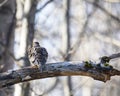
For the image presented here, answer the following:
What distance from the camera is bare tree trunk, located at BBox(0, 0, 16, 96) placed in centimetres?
481

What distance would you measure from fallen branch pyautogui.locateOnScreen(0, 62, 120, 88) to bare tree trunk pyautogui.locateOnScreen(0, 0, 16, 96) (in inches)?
58.4

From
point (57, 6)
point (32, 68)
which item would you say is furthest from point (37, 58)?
point (57, 6)

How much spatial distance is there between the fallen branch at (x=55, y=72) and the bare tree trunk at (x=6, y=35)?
1.48m

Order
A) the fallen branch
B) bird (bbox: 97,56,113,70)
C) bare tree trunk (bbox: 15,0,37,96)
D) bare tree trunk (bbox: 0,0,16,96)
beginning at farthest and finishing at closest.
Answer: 1. bare tree trunk (bbox: 0,0,16,96)
2. bare tree trunk (bbox: 15,0,37,96)
3. bird (bbox: 97,56,113,70)
4. the fallen branch

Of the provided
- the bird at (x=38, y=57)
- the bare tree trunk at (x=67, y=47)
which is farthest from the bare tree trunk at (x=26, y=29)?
the bird at (x=38, y=57)

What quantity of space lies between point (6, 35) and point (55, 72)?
1711 mm

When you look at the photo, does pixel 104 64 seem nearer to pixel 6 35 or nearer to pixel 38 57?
pixel 38 57

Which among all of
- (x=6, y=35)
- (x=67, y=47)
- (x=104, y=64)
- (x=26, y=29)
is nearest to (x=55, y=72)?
(x=104, y=64)

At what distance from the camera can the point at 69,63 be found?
339 centimetres

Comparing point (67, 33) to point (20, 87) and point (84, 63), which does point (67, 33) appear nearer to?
Answer: point (20, 87)

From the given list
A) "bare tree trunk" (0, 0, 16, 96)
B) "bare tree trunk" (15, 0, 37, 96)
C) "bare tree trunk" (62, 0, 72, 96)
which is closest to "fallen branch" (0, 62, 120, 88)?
"bare tree trunk" (15, 0, 37, 96)

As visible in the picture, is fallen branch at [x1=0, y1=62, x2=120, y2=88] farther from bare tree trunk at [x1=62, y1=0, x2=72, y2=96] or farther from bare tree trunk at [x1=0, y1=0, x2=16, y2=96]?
bare tree trunk at [x1=62, y1=0, x2=72, y2=96]

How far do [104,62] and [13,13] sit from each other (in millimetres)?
1762

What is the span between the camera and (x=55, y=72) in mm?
3309
